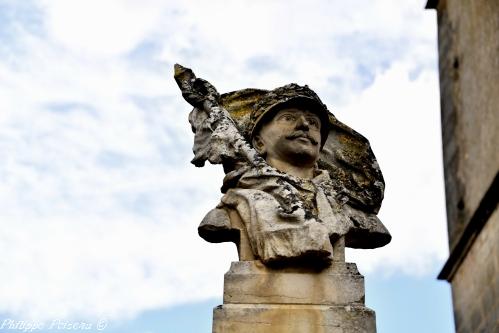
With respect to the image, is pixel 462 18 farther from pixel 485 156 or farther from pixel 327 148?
pixel 327 148

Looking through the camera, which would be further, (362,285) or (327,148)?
(327,148)

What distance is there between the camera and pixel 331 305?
19.4ft

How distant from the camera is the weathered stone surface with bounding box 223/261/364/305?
19.5 ft

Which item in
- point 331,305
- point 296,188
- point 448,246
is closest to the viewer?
point 331,305

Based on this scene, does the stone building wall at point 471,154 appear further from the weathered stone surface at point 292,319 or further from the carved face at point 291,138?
the weathered stone surface at point 292,319

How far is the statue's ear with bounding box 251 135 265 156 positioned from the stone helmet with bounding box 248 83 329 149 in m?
0.03

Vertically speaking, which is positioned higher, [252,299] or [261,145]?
[261,145]

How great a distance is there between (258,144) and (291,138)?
304mm

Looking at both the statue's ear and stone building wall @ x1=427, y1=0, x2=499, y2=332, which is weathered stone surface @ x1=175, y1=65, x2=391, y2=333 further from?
stone building wall @ x1=427, y1=0, x2=499, y2=332

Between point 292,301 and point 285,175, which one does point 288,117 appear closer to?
point 285,175

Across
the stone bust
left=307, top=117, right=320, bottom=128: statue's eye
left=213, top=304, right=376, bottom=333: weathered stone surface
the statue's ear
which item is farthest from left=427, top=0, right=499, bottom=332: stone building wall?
left=213, top=304, right=376, bottom=333: weathered stone surface

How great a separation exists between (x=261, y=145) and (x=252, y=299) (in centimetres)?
143

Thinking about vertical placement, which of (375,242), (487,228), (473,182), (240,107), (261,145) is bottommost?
(375,242)

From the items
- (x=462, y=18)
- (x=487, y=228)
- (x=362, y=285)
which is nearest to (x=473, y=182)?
(x=487, y=228)
